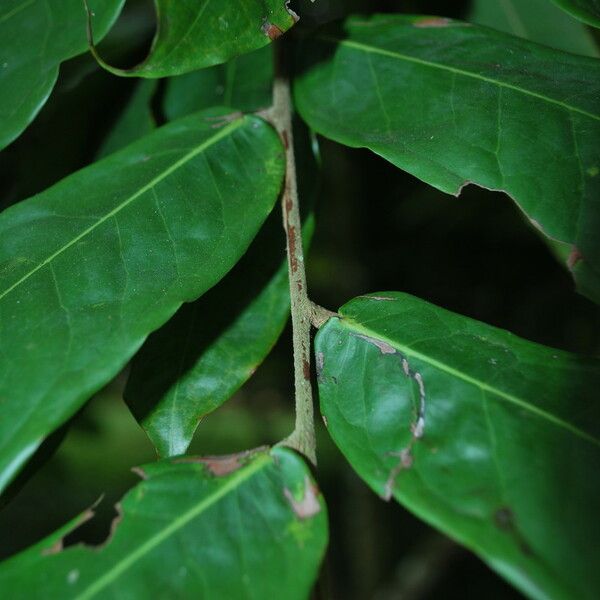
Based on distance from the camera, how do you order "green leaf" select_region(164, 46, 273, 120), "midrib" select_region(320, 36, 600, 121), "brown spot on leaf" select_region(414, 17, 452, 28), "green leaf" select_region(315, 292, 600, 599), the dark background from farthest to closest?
the dark background < "green leaf" select_region(164, 46, 273, 120) < "brown spot on leaf" select_region(414, 17, 452, 28) < "midrib" select_region(320, 36, 600, 121) < "green leaf" select_region(315, 292, 600, 599)

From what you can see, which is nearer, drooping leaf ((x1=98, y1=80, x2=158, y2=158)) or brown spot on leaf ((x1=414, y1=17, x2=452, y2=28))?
brown spot on leaf ((x1=414, y1=17, x2=452, y2=28))

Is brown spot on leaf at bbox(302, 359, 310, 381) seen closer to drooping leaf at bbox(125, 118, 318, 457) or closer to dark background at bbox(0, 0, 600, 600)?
drooping leaf at bbox(125, 118, 318, 457)

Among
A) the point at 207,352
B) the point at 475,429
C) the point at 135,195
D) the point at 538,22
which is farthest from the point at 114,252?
the point at 538,22

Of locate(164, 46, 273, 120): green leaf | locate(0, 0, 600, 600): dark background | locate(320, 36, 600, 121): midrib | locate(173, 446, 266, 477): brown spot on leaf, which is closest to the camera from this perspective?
locate(173, 446, 266, 477): brown spot on leaf

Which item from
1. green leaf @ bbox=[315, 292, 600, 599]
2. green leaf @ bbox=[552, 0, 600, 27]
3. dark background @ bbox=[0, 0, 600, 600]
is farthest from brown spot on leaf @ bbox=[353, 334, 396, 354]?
dark background @ bbox=[0, 0, 600, 600]

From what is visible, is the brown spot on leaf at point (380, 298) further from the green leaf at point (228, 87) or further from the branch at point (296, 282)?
the green leaf at point (228, 87)

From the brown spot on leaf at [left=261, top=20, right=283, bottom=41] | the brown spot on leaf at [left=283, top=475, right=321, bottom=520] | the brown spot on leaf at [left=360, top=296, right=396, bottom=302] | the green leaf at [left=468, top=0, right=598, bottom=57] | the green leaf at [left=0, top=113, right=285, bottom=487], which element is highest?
the brown spot on leaf at [left=261, top=20, right=283, bottom=41]

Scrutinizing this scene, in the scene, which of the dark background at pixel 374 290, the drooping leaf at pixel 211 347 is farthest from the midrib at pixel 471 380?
the dark background at pixel 374 290
